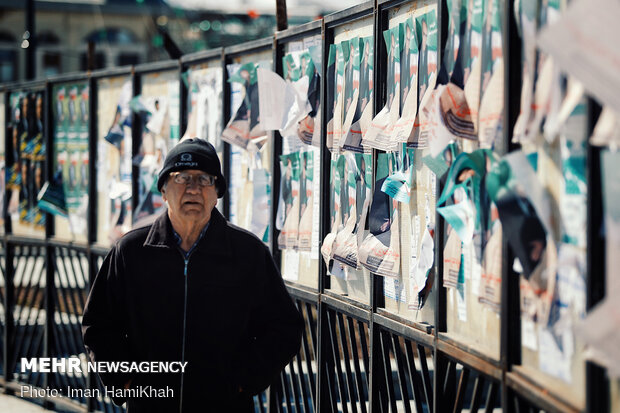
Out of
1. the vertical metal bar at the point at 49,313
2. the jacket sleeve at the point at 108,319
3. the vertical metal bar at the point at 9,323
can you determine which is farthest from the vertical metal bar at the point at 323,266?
the vertical metal bar at the point at 9,323

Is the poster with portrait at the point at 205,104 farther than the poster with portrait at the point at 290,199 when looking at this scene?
Yes

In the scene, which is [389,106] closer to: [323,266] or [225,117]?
[323,266]

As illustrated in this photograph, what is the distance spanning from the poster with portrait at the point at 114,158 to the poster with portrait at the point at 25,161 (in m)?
1.00

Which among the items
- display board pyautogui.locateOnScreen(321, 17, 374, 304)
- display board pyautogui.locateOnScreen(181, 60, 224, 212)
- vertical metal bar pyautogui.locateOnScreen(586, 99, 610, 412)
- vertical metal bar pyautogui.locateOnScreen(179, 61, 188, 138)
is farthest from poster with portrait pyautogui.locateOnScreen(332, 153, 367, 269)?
vertical metal bar pyautogui.locateOnScreen(179, 61, 188, 138)

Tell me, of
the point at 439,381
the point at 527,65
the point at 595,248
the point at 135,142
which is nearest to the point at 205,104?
the point at 135,142

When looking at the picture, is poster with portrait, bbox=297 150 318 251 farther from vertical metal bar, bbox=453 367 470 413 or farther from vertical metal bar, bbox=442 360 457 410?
vertical metal bar, bbox=453 367 470 413

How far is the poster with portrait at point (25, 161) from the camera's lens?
30.1ft

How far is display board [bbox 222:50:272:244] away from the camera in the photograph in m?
6.15

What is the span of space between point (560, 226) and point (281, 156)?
10.2ft

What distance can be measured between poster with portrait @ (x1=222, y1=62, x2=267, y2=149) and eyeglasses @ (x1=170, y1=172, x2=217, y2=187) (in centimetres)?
161

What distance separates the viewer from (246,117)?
6.24m

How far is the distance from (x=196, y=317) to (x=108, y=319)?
43 cm

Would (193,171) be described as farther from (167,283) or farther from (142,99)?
(142,99)

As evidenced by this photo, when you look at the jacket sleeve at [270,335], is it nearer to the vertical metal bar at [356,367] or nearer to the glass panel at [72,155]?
the vertical metal bar at [356,367]
